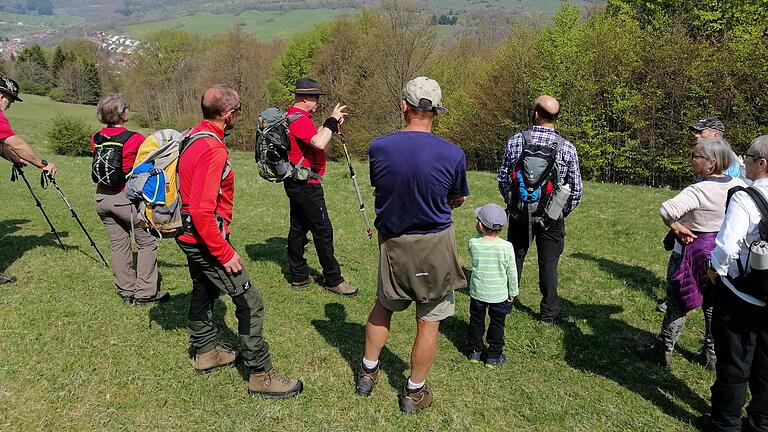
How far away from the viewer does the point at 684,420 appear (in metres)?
4.06

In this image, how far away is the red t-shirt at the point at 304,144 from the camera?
6098 mm

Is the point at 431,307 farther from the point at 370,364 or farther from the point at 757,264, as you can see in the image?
the point at 757,264

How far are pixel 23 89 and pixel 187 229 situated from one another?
8118 centimetres

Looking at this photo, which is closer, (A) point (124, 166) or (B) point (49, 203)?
(A) point (124, 166)

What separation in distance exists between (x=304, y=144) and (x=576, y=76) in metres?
23.9

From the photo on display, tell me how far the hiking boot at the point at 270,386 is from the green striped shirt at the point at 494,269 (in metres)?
1.97

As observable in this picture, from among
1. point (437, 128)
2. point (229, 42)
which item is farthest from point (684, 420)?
point (229, 42)

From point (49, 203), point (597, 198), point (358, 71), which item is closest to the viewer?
point (49, 203)

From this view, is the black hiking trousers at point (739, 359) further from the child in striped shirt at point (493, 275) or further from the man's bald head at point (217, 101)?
the man's bald head at point (217, 101)

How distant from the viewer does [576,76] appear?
26234 mm

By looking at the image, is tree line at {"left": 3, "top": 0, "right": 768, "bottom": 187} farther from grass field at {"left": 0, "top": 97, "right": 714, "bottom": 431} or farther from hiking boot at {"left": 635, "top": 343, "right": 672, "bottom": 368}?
hiking boot at {"left": 635, "top": 343, "right": 672, "bottom": 368}

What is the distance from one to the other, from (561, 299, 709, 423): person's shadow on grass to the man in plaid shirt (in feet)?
1.56

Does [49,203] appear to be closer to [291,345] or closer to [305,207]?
[305,207]

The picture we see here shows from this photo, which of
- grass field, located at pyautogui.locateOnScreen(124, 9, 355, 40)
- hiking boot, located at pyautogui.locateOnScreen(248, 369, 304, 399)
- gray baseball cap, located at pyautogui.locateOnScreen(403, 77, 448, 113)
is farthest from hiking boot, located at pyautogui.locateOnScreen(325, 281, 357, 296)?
grass field, located at pyautogui.locateOnScreen(124, 9, 355, 40)
